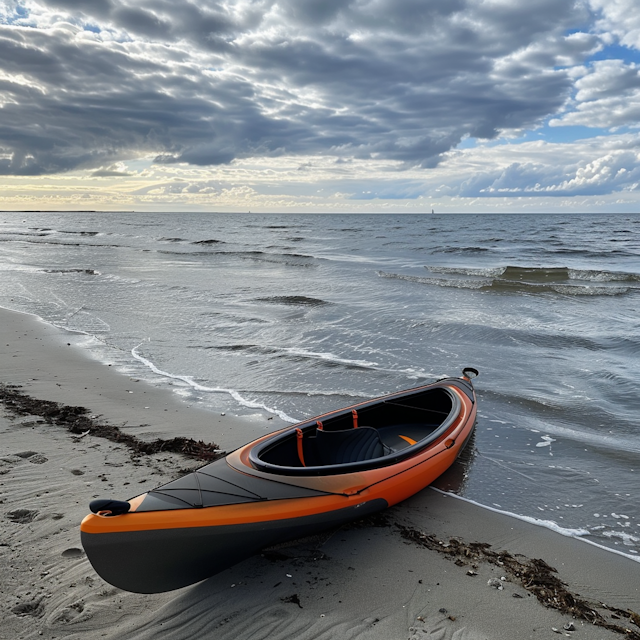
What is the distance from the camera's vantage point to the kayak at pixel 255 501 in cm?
339

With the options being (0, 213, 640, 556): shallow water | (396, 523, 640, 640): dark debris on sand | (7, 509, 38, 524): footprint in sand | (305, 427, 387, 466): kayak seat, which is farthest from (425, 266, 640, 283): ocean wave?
(7, 509, 38, 524): footprint in sand

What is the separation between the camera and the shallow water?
5930 mm

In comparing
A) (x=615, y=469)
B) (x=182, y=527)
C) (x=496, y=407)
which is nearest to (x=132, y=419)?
(x=182, y=527)

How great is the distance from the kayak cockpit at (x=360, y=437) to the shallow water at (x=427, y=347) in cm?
74

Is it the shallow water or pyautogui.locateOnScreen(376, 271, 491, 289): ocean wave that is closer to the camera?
the shallow water

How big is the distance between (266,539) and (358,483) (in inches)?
38.4

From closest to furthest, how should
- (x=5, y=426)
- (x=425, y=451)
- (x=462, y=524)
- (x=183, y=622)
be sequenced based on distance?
(x=183, y=622)
(x=462, y=524)
(x=425, y=451)
(x=5, y=426)

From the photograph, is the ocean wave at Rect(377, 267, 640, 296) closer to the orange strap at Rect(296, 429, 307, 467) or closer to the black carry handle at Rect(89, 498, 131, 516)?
the orange strap at Rect(296, 429, 307, 467)

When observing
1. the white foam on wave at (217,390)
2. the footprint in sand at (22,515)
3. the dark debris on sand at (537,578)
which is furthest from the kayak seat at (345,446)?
the footprint in sand at (22,515)

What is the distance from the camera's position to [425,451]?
5.27 metres

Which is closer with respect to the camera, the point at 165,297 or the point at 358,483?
the point at 358,483

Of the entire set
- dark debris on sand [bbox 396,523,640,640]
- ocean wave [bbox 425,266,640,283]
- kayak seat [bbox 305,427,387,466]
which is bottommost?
dark debris on sand [bbox 396,523,640,640]

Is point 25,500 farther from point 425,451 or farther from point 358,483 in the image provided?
point 425,451

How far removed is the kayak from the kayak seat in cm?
1
